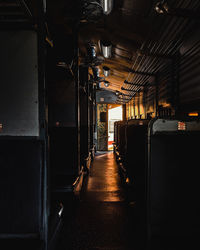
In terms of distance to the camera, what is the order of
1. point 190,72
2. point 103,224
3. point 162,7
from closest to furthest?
point 162,7
point 103,224
point 190,72

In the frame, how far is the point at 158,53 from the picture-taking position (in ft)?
10.4

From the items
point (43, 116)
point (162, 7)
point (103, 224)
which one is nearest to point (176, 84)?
point (162, 7)

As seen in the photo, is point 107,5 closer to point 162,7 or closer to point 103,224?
point 162,7

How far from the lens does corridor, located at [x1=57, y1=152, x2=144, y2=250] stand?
219 cm

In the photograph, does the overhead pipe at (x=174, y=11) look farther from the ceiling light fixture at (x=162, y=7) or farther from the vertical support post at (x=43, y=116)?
the vertical support post at (x=43, y=116)

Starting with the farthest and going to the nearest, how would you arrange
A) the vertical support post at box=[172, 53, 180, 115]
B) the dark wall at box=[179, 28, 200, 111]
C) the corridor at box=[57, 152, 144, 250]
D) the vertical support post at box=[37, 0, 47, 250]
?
the vertical support post at box=[172, 53, 180, 115], the dark wall at box=[179, 28, 200, 111], the corridor at box=[57, 152, 144, 250], the vertical support post at box=[37, 0, 47, 250]

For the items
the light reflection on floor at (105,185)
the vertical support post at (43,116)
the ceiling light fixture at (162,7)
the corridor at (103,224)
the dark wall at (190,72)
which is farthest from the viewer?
the light reflection on floor at (105,185)

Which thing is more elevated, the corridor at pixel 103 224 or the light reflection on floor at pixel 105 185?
the corridor at pixel 103 224

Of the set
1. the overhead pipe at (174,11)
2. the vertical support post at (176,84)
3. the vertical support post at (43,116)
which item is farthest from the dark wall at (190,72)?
the vertical support post at (43,116)

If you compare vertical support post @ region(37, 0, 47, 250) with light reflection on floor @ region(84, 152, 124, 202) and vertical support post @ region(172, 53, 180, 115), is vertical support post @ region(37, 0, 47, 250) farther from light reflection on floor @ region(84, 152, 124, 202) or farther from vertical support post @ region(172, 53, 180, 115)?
vertical support post @ region(172, 53, 180, 115)

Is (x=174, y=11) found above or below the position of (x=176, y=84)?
above

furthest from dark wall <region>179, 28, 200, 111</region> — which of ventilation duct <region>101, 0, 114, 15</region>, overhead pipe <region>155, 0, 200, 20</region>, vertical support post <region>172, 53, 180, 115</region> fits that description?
ventilation duct <region>101, 0, 114, 15</region>

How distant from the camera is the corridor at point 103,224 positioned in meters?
2.19

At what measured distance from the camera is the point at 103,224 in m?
2.62
